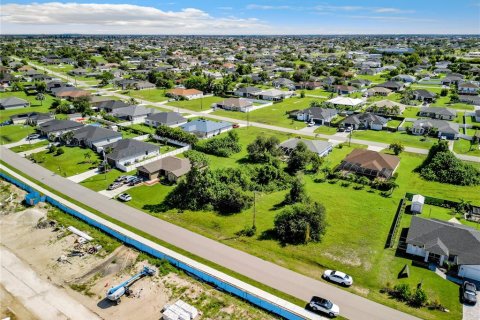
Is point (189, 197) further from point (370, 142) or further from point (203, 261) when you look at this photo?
point (370, 142)

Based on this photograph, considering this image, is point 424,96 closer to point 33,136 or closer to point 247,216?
point 247,216

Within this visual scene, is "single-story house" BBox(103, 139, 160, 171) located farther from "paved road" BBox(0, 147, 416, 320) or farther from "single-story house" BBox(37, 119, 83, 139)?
"single-story house" BBox(37, 119, 83, 139)

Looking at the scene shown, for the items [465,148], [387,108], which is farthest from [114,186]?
[387,108]

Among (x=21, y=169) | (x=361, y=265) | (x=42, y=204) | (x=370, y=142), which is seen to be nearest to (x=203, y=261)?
(x=361, y=265)

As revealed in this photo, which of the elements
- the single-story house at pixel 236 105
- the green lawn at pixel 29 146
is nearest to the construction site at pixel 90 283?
the green lawn at pixel 29 146

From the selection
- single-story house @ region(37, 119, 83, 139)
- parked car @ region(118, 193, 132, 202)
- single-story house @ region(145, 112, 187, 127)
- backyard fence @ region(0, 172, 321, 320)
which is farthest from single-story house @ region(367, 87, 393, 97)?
backyard fence @ region(0, 172, 321, 320)
